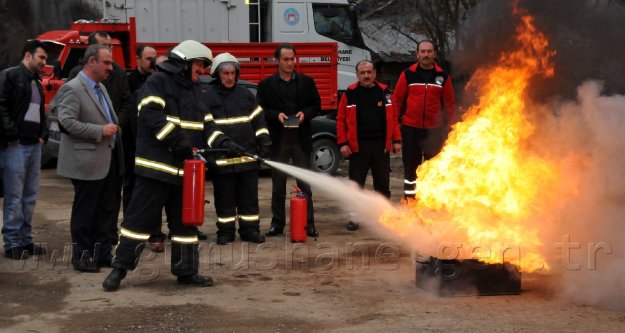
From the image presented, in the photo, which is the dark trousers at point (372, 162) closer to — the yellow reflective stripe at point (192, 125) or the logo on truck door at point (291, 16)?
the yellow reflective stripe at point (192, 125)

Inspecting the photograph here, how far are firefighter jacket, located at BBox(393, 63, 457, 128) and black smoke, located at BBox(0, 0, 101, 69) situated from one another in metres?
21.1

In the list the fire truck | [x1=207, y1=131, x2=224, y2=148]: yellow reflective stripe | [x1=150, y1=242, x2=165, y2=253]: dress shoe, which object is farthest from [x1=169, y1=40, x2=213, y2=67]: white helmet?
the fire truck

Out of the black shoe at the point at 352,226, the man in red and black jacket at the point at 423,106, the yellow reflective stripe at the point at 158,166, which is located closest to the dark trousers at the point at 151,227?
the yellow reflective stripe at the point at 158,166

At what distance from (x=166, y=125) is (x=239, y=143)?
2143 mm

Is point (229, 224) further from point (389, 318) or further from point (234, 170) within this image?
point (389, 318)

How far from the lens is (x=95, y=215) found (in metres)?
7.98

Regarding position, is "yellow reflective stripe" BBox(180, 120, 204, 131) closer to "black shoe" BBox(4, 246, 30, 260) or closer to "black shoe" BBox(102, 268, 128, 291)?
"black shoe" BBox(102, 268, 128, 291)

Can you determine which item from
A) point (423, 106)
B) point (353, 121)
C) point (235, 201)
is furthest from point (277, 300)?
point (423, 106)

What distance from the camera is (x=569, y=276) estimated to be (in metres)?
6.80

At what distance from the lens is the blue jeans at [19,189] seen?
803 centimetres

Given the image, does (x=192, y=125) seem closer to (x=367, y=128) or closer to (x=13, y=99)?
(x=13, y=99)

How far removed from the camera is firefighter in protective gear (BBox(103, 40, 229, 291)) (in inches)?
273

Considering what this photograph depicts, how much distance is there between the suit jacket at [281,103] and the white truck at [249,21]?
7.40 metres

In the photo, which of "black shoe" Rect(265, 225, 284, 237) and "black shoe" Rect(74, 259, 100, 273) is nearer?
"black shoe" Rect(74, 259, 100, 273)
